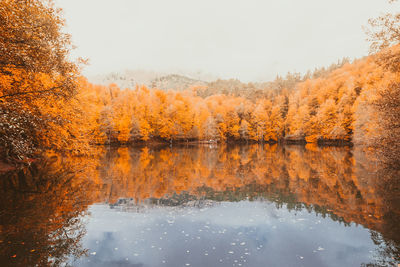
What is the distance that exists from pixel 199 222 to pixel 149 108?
67.1 meters

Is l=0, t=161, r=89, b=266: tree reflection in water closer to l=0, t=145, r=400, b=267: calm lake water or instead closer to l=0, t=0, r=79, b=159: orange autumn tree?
l=0, t=145, r=400, b=267: calm lake water

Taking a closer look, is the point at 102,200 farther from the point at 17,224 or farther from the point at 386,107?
the point at 386,107

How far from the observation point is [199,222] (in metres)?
11.0

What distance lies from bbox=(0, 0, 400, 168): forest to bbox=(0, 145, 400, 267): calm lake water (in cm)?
299

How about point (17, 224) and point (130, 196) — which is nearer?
point (17, 224)

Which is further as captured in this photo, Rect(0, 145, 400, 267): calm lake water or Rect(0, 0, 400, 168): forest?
Rect(0, 0, 400, 168): forest

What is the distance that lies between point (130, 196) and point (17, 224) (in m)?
6.11

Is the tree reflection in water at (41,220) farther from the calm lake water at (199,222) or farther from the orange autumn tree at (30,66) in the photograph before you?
the orange autumn tree at (30,66)

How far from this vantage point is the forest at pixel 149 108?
37.7ft

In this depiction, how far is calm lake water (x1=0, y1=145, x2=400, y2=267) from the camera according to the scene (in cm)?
789

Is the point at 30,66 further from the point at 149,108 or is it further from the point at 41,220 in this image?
the point at 149,108

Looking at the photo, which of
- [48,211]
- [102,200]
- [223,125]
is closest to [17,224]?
[48,211]

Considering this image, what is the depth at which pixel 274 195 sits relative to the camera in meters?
15.2

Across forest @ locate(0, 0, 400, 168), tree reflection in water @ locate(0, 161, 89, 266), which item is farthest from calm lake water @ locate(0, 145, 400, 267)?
forest @ locate(0, 0, 400, 168)
